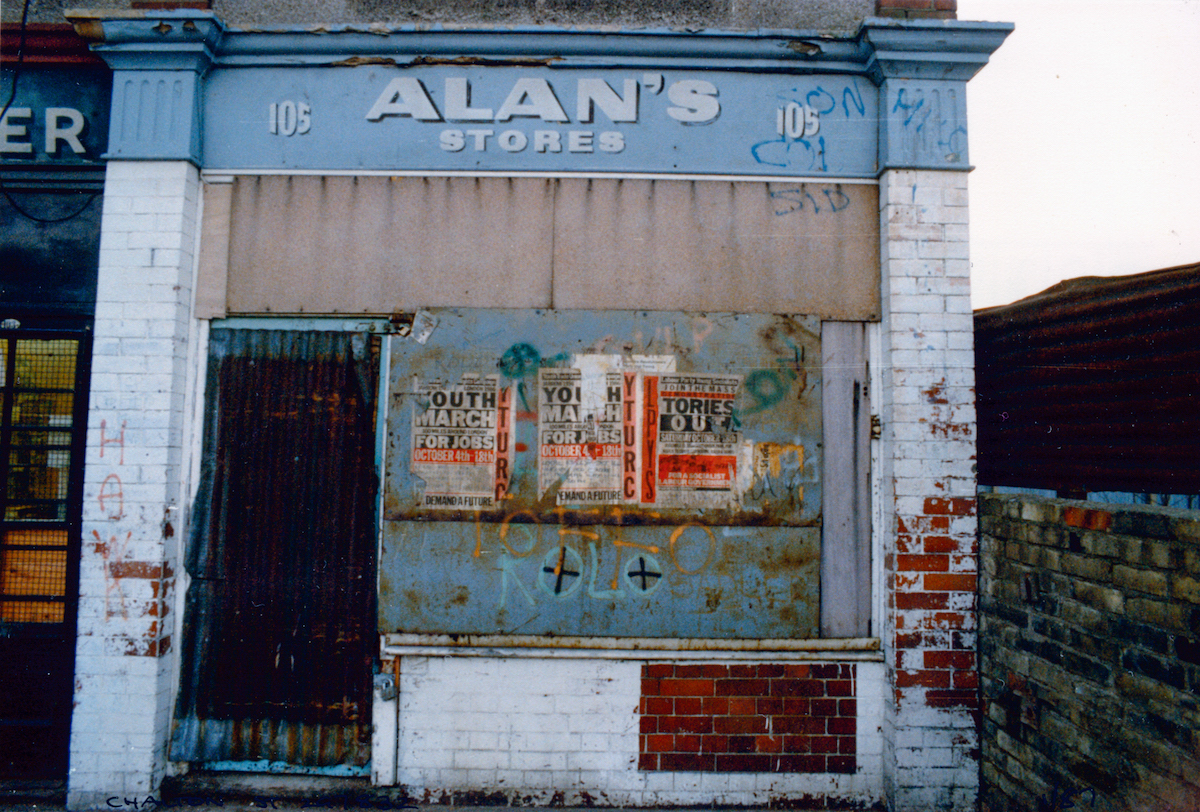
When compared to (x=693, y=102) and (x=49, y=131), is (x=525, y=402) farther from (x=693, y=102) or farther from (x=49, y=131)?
(x=49, y=131)

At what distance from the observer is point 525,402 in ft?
12.1

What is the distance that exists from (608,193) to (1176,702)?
3.54 m

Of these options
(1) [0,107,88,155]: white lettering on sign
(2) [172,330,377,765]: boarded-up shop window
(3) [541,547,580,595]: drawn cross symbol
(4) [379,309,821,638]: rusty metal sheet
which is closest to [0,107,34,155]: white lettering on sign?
(1) [0,107,88,155]: white lettering on sign

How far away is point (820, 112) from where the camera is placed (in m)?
3.79

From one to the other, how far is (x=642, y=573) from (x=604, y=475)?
609 millimetres

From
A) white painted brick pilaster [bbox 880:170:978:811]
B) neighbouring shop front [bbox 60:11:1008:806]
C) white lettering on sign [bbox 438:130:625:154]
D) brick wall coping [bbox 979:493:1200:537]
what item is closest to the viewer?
brick wall coping [bbox 979:493:1200:537]

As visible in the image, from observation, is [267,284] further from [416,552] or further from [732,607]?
[732,607]

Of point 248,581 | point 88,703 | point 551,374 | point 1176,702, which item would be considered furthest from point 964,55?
point 88,703

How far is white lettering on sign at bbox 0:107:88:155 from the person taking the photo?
3.87 meters

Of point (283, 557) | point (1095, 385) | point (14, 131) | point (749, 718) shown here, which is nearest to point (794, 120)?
point (1095, 385)

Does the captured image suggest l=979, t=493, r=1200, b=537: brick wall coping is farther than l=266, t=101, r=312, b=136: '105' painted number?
No

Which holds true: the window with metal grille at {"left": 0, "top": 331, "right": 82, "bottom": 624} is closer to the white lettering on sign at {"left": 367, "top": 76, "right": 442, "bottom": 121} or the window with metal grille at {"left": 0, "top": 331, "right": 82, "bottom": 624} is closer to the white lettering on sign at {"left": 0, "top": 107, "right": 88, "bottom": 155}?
the white lettering on sign at {"left": 0, "top": 107, "right": 88, "bottom": 155}

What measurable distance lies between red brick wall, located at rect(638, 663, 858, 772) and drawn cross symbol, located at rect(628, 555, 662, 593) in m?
0.48

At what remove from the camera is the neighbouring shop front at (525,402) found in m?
3.55
